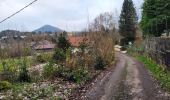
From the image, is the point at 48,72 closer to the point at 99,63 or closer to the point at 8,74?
the point at 8,74

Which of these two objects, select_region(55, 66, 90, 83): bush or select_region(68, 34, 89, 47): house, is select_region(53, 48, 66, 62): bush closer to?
select_region(68, 34, 89, 47): house

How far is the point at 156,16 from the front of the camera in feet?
150

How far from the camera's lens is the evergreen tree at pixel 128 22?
8594 cm

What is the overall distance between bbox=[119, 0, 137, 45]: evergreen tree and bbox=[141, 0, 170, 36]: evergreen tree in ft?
112

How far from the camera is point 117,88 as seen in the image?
17828 millimetres

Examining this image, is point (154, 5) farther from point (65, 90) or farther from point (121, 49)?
point (121, 49)

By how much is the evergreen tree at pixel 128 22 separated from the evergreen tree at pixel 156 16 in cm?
3408

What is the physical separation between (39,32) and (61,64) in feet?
200

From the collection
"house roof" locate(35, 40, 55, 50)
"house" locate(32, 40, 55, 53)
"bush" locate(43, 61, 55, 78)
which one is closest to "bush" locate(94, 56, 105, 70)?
"bush" locate(43, 61, 55, 78)

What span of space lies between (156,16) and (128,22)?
40646 mm

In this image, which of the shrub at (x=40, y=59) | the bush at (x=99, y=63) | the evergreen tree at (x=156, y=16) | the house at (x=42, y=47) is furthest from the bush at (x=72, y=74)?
the house at (x=42, y=47)

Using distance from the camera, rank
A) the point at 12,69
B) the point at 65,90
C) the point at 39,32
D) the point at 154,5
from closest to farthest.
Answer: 1. the point at 65,90
2. the point at 12,69
3. the point at 154,5
4. the point at 39,32

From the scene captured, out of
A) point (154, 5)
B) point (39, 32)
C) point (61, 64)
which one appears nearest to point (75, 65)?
point (61, 64)

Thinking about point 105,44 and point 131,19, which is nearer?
point 105,44
